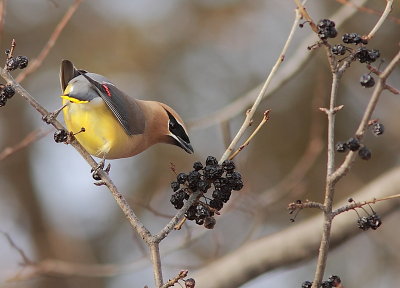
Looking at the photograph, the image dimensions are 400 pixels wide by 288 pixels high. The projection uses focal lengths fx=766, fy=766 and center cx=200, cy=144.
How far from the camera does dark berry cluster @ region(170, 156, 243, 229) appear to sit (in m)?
2.65

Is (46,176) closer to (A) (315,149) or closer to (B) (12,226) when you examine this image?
(B) (12,226)

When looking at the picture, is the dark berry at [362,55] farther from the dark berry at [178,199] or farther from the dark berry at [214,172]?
the dark berry at [178,199]

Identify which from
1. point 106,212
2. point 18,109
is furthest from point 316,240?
point 18,109

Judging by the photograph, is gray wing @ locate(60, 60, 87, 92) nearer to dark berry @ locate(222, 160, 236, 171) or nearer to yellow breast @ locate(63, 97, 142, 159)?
yellow breast @ locate(63, 97, 142, 159)

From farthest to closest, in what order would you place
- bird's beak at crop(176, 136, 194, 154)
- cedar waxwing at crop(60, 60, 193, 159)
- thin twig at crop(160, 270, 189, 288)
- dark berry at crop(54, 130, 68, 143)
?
bird's beak at crop(176, 136, 194, 154) < cedar waxwing at crop(60, 60, 193, 159) < dark berry at crop(54, 130, 68, 143) < thin twig at crop(160, 270, 189, 288)

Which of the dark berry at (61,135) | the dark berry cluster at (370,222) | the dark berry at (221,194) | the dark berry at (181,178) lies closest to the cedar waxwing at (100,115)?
the dark berry at (61,135)

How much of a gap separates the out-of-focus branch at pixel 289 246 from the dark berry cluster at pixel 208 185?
1641mm

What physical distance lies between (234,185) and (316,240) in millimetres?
1693

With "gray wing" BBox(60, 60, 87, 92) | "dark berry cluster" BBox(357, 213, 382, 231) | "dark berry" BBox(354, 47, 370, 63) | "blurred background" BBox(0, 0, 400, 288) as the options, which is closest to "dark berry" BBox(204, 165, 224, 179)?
"dark berry cluster" BBox(357, 213, 382, 231)

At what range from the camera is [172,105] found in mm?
8570

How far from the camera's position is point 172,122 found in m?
3.99

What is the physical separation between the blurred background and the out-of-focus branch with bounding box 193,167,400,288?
2.87 meters

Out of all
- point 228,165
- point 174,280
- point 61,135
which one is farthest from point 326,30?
point 61,135

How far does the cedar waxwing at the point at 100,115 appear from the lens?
3.54 m
